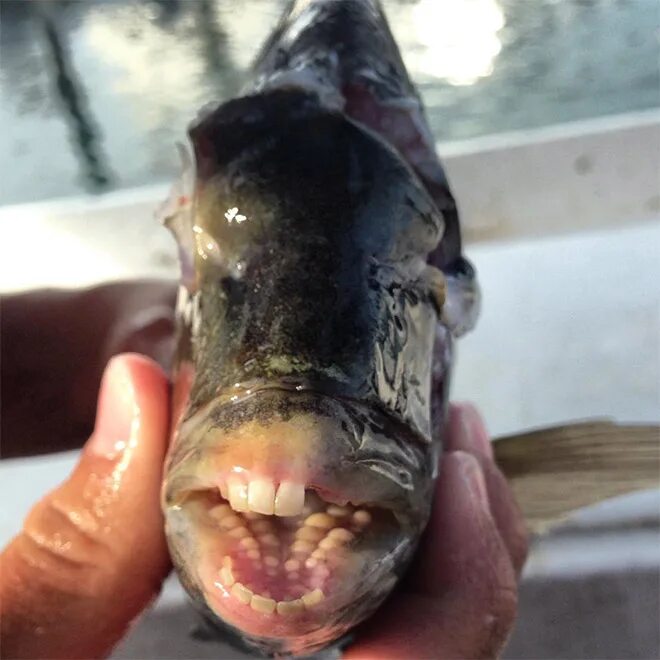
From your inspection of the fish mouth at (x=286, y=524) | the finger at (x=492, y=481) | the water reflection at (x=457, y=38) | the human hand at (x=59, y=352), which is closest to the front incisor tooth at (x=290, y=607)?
the fish mouth at (x=286, y=524)

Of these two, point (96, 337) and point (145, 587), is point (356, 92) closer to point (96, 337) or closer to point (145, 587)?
point (145, 587)

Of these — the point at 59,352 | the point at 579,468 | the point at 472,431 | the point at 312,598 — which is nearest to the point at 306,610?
the point at 312,598

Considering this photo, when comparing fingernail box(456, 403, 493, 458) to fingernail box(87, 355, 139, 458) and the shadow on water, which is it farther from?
the shadow on water

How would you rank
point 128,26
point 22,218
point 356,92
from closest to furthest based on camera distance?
1. point 356,92
2. point 22,218
3. point 128,26

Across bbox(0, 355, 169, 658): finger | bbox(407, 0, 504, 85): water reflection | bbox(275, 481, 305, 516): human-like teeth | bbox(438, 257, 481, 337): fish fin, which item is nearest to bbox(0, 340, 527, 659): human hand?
bbox(0, 355, 169, 658): finger

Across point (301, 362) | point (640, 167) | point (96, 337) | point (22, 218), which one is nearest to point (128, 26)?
point (22, 218)

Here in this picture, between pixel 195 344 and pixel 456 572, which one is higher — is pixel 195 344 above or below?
above

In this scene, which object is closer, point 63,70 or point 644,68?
point 644,68
